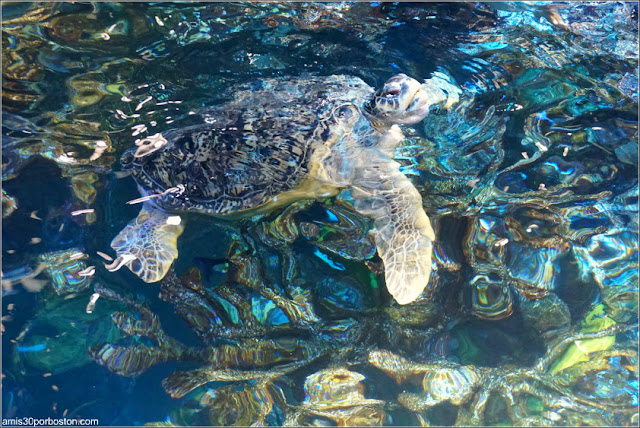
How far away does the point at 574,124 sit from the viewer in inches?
153

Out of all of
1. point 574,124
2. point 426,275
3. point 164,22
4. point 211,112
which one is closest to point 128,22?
point 164,22

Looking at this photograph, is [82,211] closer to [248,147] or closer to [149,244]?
[149,244]

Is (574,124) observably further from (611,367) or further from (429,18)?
(611,367)

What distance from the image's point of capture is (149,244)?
3746 millimetres

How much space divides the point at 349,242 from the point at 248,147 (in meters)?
1.48

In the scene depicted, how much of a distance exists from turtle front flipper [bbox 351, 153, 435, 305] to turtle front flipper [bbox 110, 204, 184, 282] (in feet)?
6.94

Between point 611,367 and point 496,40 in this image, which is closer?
point 496,40

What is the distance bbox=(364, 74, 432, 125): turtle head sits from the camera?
3.42 m

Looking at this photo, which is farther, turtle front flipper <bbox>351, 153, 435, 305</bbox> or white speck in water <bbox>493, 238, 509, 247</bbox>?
white speck in water <bbox>493, 238, 509, 247</bbox>

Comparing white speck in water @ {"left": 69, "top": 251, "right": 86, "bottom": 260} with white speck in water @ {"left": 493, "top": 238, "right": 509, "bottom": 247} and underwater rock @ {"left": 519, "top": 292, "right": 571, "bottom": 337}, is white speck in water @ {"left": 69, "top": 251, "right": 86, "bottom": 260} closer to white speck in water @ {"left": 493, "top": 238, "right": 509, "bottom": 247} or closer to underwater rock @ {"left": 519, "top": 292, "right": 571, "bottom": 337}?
white speck in water @ {"left": 493, "top": 238, "right": 509, "bottom": 247}

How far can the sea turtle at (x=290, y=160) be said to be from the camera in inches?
136

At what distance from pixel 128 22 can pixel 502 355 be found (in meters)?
5.08

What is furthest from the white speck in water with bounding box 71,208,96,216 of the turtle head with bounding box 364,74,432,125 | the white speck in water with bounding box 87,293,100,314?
the turtle head with bounding box 364,74,432,125

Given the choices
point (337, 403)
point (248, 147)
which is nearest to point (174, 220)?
point (248, 147)
